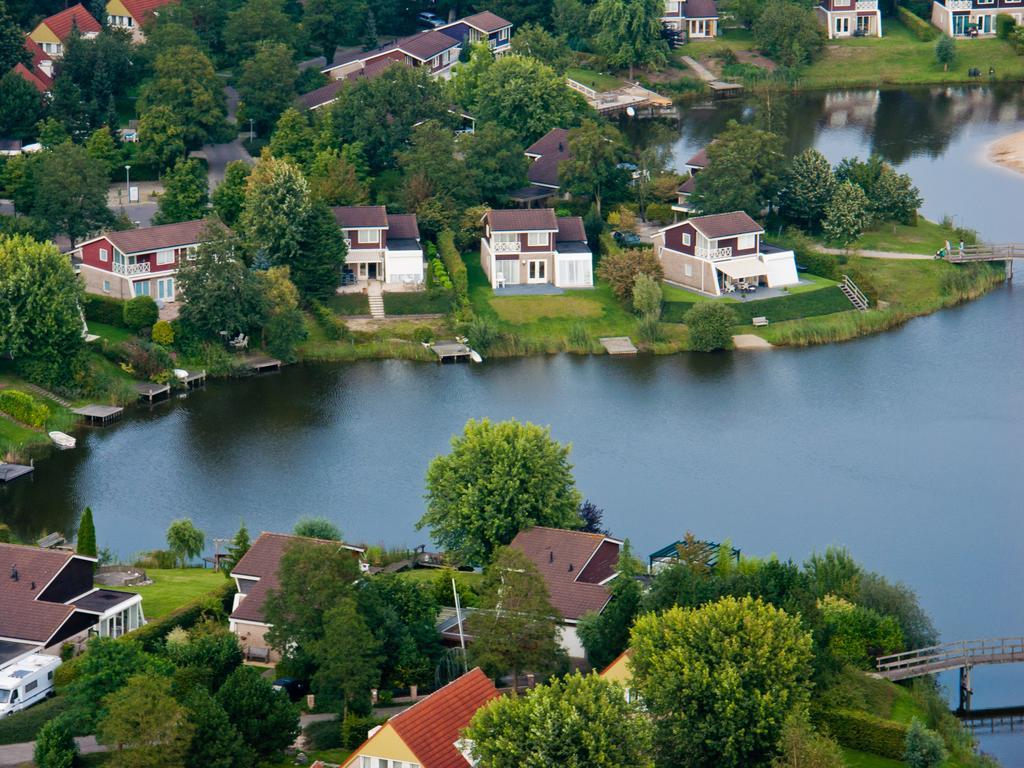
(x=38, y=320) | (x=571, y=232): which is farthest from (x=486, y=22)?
(x=38, y=320)

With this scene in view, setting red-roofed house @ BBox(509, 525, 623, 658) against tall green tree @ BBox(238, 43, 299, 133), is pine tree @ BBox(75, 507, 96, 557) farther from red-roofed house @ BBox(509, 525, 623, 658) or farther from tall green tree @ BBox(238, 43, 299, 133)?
tall green tree @ BBox(238, 43, 299, 133)

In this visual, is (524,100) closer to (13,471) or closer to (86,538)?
(13,471)

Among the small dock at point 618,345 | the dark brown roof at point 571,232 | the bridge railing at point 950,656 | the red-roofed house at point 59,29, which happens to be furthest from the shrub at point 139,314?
the bridge railing at point 950,656

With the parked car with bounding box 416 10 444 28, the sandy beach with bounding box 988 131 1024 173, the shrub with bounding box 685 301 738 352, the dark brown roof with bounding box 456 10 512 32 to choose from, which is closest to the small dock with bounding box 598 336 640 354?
the shrub with bounding box 685 301 738 352

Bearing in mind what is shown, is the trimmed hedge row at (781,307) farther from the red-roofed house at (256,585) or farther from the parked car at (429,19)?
the parked car at (429,19)

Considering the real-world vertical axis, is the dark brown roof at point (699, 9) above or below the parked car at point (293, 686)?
above
